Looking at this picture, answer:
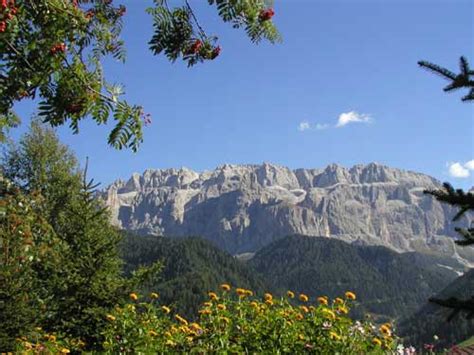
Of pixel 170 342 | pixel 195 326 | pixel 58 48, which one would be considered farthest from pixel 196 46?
pixel 195 326

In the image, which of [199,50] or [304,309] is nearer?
[199,50]

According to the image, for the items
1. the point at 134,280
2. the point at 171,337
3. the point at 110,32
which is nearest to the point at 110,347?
the point at 171,337

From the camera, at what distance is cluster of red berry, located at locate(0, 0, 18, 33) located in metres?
3.96

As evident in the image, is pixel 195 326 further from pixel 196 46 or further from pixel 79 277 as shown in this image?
pixel 196 46

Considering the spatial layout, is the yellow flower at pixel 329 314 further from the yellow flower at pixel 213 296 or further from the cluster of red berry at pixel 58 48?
the cluster of red berry at pixel 58 48

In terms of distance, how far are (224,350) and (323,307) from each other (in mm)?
2339

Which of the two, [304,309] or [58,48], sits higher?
[58,48]

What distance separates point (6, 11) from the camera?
3992 millimetres

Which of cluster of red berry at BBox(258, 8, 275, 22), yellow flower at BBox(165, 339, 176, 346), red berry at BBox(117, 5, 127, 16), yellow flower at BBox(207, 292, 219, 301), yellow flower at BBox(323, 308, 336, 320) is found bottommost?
yellow flower at BBox(165, 339, 176, 346)

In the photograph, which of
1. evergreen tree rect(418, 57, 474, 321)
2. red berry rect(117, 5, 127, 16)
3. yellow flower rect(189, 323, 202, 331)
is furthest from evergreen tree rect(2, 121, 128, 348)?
evergreen tree rect(418, 57, 474, 321)

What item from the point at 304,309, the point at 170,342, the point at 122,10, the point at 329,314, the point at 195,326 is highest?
the point at 122,10

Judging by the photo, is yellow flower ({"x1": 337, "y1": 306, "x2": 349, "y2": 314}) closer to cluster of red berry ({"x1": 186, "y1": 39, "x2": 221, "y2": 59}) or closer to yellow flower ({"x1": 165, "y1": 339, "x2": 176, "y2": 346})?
yellow flower ({"x1": 165, "y1": 339, "x2": 176, "y2": 346})

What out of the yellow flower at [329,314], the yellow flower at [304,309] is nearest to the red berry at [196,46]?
the yellow flower at [329,314]

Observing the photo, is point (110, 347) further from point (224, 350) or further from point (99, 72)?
point (99, 72)
